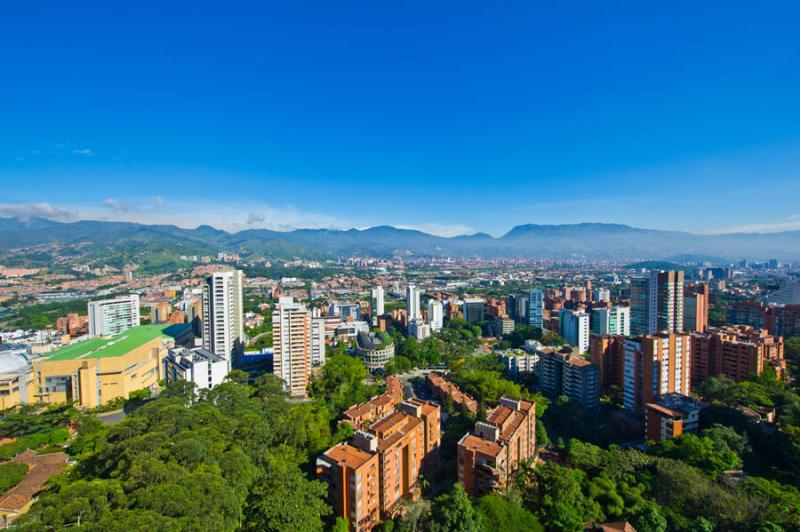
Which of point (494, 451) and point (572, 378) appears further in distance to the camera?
point (572, 378)

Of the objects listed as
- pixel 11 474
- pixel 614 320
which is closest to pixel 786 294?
pixel 614 320

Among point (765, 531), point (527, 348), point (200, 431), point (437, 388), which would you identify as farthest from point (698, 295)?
point (200, 431)

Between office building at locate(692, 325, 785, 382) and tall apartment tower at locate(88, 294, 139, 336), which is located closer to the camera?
office building at locate(692, 325, 785, 382)

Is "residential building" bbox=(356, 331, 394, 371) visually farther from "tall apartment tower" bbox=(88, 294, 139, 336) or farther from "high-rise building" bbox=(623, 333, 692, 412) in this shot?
"tall apartment tower" bbox=(88, 294, 139, 336)

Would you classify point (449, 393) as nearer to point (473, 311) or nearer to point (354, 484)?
point (354, 484)

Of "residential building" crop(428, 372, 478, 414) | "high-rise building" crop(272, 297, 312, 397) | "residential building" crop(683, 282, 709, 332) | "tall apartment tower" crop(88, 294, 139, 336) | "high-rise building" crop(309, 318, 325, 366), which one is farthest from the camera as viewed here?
"tall apartment tower" crop(88, 294, 139, 336)

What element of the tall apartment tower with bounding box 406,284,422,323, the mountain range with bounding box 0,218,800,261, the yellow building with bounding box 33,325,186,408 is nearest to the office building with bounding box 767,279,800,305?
the tall apartment tower with bounding box 406,284,422,323
